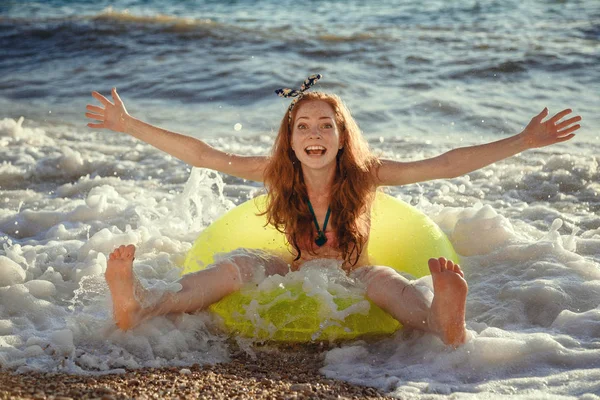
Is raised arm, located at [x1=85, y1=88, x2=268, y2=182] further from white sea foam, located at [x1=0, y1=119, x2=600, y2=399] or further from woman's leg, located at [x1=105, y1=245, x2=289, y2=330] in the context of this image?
white sea foam, located at [x1=0, y1=119, x2=600, y2=399]

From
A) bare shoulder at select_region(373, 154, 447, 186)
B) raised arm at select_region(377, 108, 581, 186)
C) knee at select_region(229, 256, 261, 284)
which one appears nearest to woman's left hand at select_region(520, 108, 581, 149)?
raised arm at select_region(377, 108, 581, 186)

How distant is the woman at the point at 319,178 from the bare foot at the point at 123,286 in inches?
3.4

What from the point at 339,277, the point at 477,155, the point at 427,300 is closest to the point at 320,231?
the point at 339,277

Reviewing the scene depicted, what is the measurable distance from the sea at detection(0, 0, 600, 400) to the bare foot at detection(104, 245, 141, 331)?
86 millimetres

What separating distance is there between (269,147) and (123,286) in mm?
4510

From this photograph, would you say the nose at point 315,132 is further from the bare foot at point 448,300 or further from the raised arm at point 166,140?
the bare foot at point 448,300

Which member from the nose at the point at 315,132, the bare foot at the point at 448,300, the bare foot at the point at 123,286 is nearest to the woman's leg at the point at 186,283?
the bare foot at the point at 123,286

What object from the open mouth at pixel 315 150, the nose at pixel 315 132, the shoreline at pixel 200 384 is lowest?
the shoreline at pixel 200 384

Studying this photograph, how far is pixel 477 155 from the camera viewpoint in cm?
388

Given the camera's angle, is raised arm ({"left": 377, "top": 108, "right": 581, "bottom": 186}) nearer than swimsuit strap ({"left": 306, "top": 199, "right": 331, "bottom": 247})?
Yes

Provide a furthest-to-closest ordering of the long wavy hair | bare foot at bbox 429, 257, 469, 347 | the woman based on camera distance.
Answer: the long wavy hair → the woman → bare foot at bbox 429, 257, 469, 347

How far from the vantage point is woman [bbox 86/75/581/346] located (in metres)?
3.71

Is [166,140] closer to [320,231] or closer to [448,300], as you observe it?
[320,231]

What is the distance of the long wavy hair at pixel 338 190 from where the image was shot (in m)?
4.06
